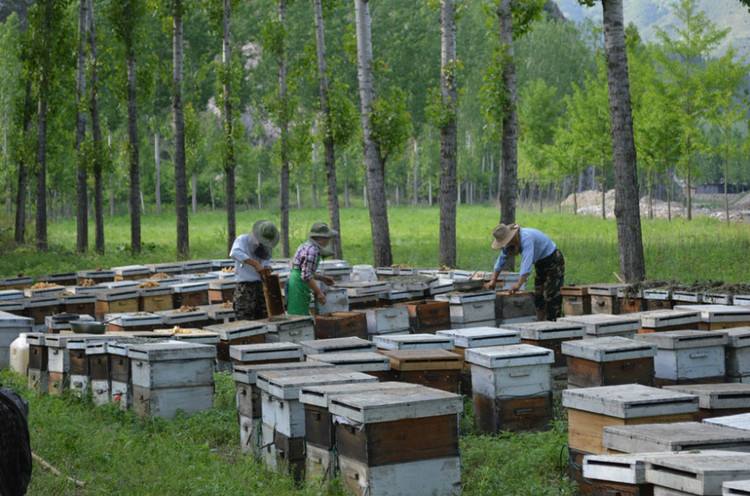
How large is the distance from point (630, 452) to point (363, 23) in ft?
65.8

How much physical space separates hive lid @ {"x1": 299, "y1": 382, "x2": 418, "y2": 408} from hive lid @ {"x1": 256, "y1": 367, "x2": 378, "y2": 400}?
17 centimetres

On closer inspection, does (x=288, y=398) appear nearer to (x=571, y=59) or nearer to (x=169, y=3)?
(x=169, y=3)

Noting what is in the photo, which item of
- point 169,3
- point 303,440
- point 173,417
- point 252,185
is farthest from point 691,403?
point 252,185

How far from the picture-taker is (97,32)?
41.3 meters

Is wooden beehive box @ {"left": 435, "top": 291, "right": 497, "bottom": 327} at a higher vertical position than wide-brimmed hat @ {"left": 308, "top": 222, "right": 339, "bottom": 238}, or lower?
lower

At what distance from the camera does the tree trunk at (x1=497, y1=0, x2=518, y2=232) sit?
24.0 m

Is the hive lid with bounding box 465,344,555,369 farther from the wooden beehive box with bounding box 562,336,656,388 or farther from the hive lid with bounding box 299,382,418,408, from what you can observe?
the hive lid with bounding box 299,382,418,408

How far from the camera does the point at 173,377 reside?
1162cm

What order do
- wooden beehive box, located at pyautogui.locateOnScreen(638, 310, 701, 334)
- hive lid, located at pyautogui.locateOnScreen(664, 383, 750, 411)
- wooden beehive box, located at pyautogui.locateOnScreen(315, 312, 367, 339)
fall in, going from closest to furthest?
hive lid, located at pyautogui.locateOnScreen(664, 383, 750, 411), wooden beehive box, located at pyautogui.locateOnScreen(638, 310, 701, 334), wooden beehive box, located at pyautogui.locateOnScreen(315, 312, 367, 339)

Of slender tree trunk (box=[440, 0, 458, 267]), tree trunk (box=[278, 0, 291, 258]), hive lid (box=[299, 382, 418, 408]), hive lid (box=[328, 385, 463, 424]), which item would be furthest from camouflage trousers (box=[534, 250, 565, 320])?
tree trunk (box=[278, 0, 291, 258])

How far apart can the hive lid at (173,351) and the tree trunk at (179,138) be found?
23.7 m

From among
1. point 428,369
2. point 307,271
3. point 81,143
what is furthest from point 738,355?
point 81,143

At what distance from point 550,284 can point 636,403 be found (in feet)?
27.4

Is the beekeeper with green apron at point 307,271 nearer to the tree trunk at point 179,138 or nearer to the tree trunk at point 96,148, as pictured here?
the tree trunk at point 179,138
